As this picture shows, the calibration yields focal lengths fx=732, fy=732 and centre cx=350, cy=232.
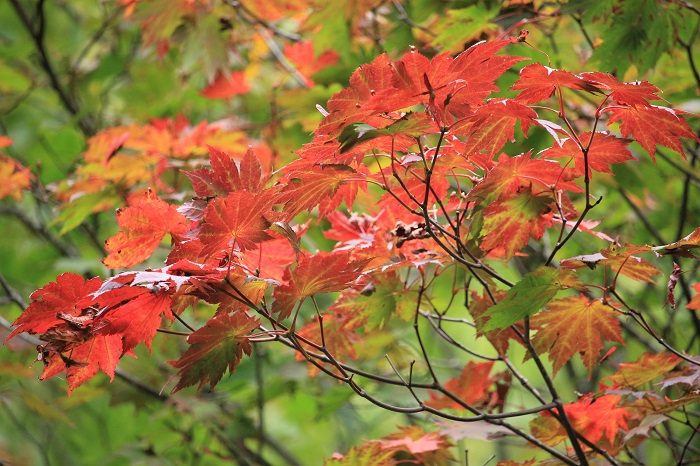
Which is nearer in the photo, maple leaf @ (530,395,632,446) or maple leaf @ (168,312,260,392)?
maple leaf @ (168,312,260,392)

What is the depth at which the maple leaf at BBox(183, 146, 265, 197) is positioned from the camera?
1037 millimetres

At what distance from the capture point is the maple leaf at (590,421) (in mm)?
1241

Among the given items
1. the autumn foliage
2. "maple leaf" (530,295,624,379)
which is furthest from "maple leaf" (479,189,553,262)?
"maple leaf" (530,295,624,379)

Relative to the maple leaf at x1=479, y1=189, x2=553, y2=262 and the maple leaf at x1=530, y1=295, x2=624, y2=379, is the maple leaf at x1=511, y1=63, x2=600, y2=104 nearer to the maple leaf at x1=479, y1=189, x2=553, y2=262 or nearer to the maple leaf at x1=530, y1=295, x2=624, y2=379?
the maple leaf at x1=479, y1=189, x2=553, y2=262

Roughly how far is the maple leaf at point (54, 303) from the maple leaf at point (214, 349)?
0.15m

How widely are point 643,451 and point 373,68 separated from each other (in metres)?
1.90

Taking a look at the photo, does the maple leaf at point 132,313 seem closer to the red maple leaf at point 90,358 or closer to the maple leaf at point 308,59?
the red maple leaf at point 90,358

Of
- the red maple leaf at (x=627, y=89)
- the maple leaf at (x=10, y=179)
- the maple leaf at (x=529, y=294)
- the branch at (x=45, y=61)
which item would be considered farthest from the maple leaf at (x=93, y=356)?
the branch at (x=45, y=61)

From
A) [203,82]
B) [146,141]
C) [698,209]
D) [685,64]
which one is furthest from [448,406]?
[203,82]

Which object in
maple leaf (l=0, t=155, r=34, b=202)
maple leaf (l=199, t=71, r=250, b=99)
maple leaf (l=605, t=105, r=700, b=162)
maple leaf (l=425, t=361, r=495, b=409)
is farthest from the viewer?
maple leaf (l=199, t=71, r=250, b=99)

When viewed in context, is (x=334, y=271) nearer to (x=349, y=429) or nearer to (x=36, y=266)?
Result: (x=349, y=429)

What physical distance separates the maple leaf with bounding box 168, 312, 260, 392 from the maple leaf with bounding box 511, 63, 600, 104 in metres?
0.48

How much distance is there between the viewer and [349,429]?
2.32 metres

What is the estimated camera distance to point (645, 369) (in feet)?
3.98
